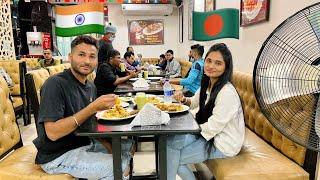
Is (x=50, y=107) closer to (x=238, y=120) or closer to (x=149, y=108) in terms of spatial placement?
(x=149, y=108)

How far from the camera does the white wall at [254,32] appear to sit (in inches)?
90.7

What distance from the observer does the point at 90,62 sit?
1.75m

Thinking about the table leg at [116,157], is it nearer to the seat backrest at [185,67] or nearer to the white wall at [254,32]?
the white wall at [254,32]

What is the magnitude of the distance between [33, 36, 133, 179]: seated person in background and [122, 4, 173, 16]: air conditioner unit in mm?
6915

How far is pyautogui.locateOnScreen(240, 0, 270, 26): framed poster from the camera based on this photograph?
2705 millimetres

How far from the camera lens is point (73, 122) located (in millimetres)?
1521

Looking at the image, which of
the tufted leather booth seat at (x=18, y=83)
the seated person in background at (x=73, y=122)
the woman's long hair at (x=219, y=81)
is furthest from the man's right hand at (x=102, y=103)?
the tufted leather booth seat at (x=18, y=83)

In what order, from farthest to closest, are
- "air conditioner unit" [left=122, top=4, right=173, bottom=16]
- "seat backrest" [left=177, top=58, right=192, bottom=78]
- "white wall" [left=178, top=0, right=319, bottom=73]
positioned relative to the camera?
"air conditioner unit" [left=122, top=4, right=173, bottom=16], "seat backrest" [left=177, top=58, right=192, bottom=78], "white wall" [left=178, top=0, right=319, bottom=73]

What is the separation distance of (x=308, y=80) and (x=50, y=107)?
1213 mm

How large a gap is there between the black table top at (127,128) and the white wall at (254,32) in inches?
48.2

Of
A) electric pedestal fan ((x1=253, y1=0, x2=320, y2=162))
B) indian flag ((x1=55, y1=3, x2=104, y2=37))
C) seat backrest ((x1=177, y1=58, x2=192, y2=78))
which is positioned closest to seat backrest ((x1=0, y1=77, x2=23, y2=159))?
electric pedestal fan ((x1=253, y1=0, x2=320, y2=162))

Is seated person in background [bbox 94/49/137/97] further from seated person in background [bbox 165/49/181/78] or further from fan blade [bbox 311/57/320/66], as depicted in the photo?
fan blade [bbox 311/57/320/66]

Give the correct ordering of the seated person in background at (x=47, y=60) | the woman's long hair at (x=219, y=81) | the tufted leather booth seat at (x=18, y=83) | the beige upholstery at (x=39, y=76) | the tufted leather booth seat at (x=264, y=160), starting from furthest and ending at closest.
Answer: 1. the seated person in background at (x=47, y=60)
2. the tufted leather booth seat at (x=18, y=83)
3. the beige upholstery at (x=39, y=76)
4. the woman's long hair at (x=219, y=81)
5. the tufted leather booth seat at (x=264, y=160)

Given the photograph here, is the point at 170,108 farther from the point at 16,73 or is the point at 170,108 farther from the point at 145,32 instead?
the point at 145,32
